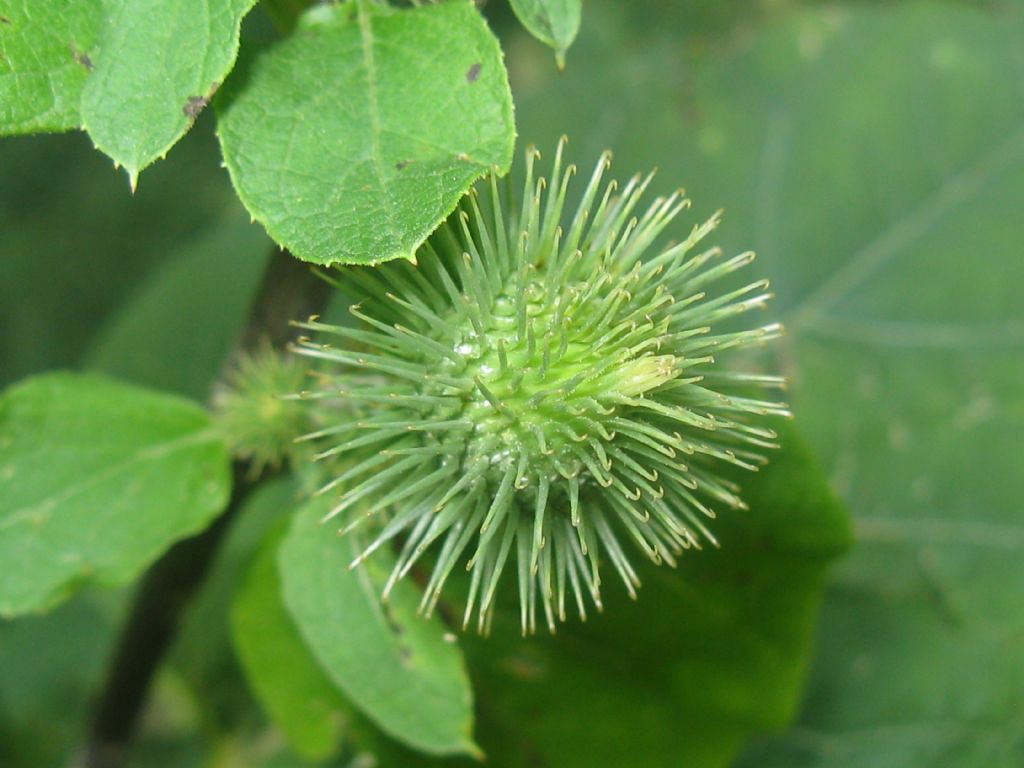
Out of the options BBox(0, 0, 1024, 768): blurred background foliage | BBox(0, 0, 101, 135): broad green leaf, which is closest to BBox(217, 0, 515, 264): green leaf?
BBox(0, 0, 101, 135): broad green leaf

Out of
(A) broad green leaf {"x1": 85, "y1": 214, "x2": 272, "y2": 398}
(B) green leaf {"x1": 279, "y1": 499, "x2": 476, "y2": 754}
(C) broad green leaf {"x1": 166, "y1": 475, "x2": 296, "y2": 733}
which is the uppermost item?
(A) broad green leaf {"x1": 85, "y1": 214, "x2": 272, "y2": 398}

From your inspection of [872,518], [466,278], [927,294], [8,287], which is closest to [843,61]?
[927,294]

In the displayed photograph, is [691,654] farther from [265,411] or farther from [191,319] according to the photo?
[191,319]

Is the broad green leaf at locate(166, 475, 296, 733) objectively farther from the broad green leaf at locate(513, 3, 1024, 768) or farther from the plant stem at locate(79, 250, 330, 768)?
the broad green leaf at locate(513, 3, 1024, 768)

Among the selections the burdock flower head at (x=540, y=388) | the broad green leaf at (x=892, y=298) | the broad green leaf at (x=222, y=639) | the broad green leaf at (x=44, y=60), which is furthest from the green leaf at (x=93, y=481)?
the broad green leaf at (x=892, y=298)

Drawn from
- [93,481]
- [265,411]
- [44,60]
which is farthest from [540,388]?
[93,481]
